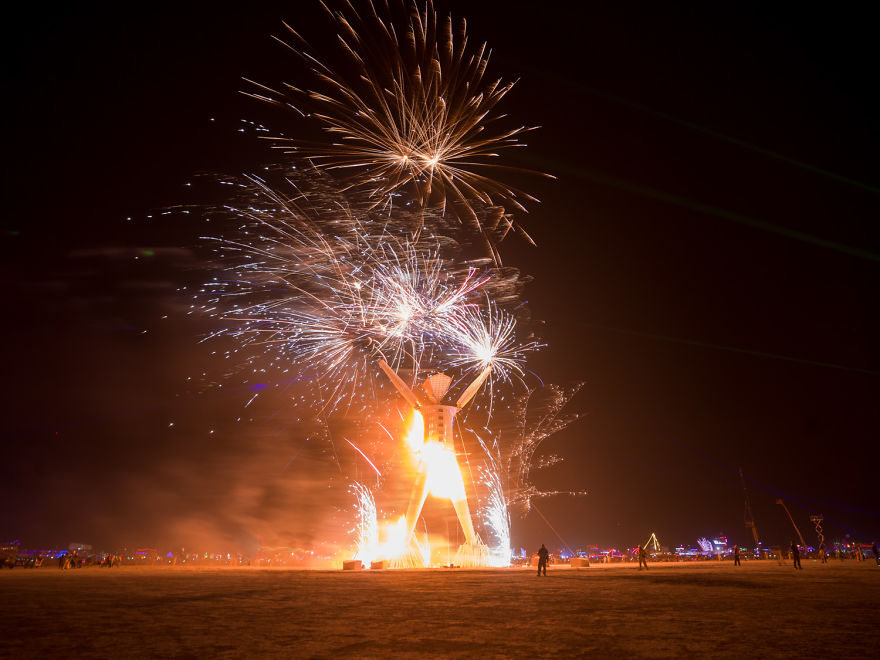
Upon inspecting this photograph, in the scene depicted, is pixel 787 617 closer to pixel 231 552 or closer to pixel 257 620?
pixel 257 620

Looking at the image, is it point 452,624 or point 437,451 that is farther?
point 437,451

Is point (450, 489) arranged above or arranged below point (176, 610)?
above

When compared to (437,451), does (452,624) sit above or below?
below

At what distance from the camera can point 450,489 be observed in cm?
5706

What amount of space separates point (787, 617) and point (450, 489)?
158 feet

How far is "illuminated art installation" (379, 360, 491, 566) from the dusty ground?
1582 inches

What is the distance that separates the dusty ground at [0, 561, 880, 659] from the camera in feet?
25.1

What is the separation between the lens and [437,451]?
58000 millimetres

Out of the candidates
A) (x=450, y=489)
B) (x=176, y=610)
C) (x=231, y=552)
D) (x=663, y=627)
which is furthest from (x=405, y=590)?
(x=231, y=552)

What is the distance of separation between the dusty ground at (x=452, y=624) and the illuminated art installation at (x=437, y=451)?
4018 cm

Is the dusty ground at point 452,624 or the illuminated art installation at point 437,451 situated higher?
the illuminated art installation at point 437,451

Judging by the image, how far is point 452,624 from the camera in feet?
33.0

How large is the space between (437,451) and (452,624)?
48503mm

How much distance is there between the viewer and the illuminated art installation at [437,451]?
182 feet
